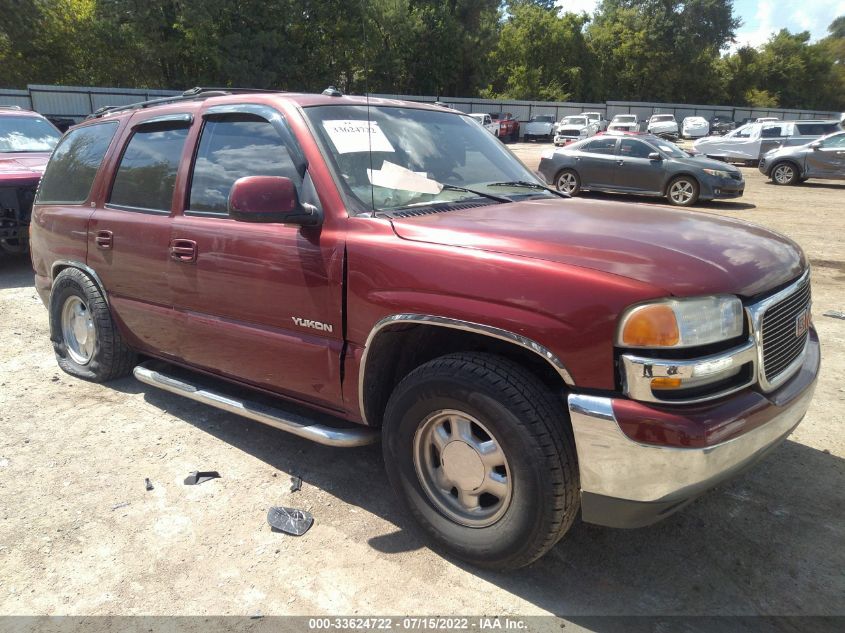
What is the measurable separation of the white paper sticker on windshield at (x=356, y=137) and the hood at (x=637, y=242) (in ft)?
1.78

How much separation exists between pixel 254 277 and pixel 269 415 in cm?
70

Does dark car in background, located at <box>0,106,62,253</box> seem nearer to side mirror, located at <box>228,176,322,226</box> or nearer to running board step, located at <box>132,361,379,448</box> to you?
running board step, located at <box>132,361,379,448</box>

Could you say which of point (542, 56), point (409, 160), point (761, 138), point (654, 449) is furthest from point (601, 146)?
point (542, 56)

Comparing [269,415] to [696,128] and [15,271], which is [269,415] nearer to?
[15,271]

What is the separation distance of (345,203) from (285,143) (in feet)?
1.74

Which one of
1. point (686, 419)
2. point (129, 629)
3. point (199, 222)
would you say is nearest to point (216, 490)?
point (129, 629)

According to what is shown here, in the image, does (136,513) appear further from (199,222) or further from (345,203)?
(345,203)

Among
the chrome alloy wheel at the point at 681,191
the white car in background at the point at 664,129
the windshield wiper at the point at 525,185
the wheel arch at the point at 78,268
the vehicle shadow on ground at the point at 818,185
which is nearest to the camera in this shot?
the windshield wiper at the point at 525,185

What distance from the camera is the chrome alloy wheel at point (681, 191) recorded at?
14047 mm

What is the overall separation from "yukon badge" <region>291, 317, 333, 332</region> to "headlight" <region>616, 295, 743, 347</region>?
1.34 metres

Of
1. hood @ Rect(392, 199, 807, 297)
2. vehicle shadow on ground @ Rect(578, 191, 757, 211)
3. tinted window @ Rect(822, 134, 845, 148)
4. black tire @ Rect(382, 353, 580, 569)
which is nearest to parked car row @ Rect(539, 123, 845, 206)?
vehicle shadow on ground @ Rect(578, 191, 757, 211)

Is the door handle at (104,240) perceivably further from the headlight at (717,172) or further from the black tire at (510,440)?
the headlight at (717,172)

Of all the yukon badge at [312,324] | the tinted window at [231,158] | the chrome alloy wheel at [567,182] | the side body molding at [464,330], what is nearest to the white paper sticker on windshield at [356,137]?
the tinted window at [231,158]

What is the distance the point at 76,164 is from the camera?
4.50 meters
